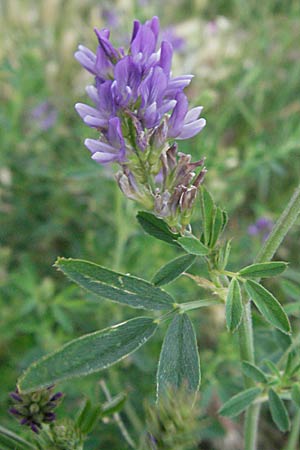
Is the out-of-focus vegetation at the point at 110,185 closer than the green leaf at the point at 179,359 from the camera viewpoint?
No

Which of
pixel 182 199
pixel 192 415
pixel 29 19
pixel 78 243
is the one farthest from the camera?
pixel 29 19

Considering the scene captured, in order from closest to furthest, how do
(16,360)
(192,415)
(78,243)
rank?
(192,415)
(16,360)
(78,243)

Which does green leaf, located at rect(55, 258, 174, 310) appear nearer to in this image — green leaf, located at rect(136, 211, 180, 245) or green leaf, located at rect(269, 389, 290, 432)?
green leaf, located at rect(136, 211, 180, 245)

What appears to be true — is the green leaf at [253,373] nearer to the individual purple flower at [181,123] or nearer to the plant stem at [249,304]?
the plant stem at [249,304]

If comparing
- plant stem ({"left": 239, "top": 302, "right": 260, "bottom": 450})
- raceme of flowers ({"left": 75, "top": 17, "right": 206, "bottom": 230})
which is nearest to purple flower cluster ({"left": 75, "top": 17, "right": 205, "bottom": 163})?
raceme of flowers ({"left": 75, "top": 17, "right": 206, "bottom": 230})

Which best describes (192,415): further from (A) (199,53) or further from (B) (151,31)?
(A) (199,53)

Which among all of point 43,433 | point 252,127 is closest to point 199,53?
point 252,127

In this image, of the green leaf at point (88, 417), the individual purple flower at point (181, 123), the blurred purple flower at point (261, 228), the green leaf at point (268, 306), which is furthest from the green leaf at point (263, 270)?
the blurred purple flower at point (261, 228)
